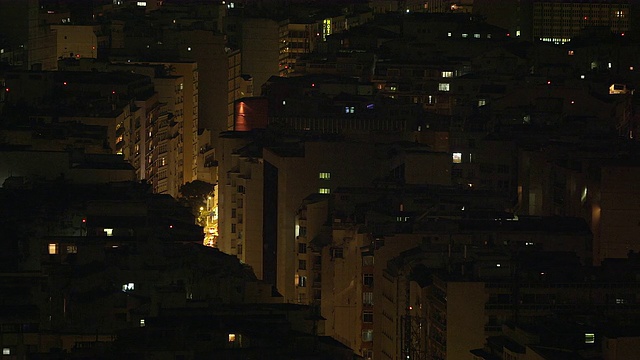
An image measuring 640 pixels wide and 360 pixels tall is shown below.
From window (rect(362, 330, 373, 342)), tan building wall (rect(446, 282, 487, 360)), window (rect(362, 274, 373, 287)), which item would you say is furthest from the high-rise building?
tan building wall (rect(446, 282, 487, 360))

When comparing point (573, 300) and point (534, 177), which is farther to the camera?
point (534, 177)

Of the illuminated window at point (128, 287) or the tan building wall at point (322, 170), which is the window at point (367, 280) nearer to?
the illuminated window at point (128, 287)

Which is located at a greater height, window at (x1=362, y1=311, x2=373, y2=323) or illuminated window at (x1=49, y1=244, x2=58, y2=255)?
illuminated window at (x1=49, y1=244, x2=58, y2=255)

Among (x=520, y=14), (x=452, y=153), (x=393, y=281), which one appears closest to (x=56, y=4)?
(x=520, y=14)

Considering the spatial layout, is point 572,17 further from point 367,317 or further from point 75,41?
point 367,317

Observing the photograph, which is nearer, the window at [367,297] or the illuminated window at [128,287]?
the illuminated window at [128,287]

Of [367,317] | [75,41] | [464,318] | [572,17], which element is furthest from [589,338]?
[572,17]

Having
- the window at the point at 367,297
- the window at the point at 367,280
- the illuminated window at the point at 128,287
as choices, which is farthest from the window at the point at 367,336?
the illuminated window at the point at 128,287

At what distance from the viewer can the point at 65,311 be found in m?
50.5

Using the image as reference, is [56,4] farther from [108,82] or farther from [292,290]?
[292,290]

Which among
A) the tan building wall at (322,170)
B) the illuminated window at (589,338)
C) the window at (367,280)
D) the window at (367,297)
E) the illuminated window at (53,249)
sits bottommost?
the window at (367,297)

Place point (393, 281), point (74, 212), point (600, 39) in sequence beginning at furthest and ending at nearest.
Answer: point (600, 39) → point (74, 212) → point (393, 281)

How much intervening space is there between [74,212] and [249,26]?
193ft

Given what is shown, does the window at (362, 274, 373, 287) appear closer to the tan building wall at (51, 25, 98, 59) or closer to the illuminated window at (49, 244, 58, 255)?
the illuminated window at (49, 244, 58, 255)
